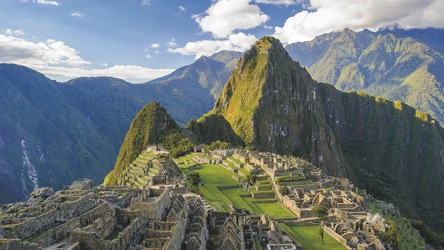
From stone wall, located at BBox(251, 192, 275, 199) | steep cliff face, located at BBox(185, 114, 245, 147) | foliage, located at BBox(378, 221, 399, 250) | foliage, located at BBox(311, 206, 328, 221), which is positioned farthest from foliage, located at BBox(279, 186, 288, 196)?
steep cliff face, located at BBox(185, 114, 245, 147)

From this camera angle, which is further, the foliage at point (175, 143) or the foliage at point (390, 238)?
the foliage at point (175, 143)

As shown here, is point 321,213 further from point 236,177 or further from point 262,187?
point 236,177

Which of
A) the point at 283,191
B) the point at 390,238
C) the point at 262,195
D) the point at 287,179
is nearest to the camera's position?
the point at 390,238

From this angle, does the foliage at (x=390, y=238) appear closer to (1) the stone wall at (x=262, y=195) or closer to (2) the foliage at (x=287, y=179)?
(2) the foliage at (x=287, y=179)

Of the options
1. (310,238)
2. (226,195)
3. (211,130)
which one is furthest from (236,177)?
(211,130)

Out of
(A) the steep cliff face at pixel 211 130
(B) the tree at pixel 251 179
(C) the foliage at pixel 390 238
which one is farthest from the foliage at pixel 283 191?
(A) the steep cliff face at pixel 211 130

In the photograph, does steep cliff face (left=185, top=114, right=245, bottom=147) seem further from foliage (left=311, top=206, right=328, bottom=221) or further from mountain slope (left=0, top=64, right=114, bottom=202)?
foliage (left=311, top=206, right=328, bottom=221)
